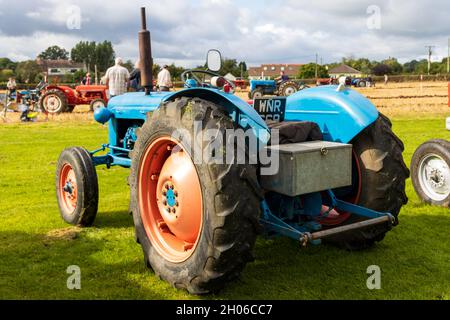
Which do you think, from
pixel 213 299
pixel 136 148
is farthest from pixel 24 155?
pixel 213 299

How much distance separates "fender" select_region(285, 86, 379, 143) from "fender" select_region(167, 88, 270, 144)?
0.79 m

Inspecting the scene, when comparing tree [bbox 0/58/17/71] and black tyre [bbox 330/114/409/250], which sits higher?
tree [bbox 0/58/17/71]

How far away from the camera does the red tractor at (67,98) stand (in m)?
19.3

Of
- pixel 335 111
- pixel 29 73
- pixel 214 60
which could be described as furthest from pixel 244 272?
pixel 29 73

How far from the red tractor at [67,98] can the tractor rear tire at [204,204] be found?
634 inches

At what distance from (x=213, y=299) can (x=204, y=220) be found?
65 cm

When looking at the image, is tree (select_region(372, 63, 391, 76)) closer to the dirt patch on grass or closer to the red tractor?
the red tractor

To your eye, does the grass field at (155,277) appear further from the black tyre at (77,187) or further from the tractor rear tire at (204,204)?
the tractor rear tire at (204,204)

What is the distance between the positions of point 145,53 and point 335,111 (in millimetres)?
2071

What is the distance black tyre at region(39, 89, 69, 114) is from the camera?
19.3 m

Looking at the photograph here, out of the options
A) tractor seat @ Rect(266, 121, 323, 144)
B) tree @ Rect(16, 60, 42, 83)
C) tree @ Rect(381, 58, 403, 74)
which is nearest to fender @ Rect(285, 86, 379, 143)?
tractor seat @ Rect(266, 121, 323, 144)

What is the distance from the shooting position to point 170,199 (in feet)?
11.1

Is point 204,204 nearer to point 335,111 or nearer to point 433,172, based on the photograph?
point 335,111

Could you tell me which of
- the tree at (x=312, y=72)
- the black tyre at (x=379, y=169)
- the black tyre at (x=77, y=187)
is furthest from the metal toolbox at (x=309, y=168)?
the tree at (x=312, y=72)
